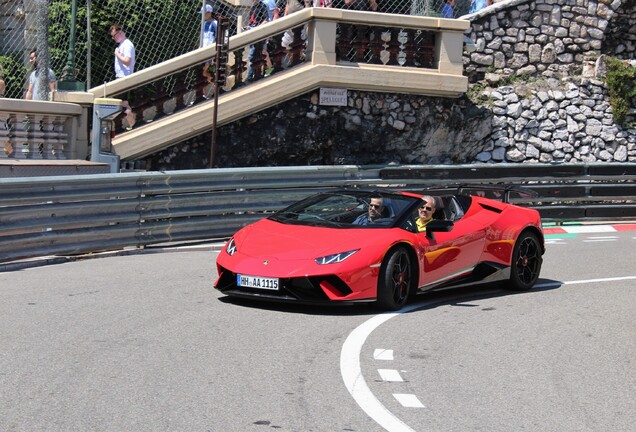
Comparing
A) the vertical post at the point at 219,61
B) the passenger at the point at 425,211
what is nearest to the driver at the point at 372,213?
the passenger at the point at 425,211

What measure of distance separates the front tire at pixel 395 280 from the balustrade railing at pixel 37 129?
7.84 m

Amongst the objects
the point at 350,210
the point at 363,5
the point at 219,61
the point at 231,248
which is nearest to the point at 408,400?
the point at 231,248

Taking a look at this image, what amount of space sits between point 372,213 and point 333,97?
9356mm

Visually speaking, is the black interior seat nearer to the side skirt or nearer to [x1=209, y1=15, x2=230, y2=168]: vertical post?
the side skirt

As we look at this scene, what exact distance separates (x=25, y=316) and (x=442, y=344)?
364 centimetres

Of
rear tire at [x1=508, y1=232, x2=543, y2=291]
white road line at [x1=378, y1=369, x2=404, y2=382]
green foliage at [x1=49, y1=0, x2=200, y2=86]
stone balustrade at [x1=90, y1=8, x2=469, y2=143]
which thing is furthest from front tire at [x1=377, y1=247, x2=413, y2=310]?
green foliage at [x1=49, y1=0, x2=200, y2=86]

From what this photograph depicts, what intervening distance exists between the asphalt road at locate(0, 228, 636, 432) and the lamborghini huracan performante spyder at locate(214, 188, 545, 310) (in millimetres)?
255

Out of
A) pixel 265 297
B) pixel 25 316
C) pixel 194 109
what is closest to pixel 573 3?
pixel 194 109

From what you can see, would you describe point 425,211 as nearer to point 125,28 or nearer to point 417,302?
point 417,302

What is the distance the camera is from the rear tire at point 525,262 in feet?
41.5

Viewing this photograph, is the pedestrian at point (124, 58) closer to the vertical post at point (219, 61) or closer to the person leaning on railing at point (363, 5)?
the vertical post at point (219, 61)

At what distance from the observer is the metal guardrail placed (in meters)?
13.5

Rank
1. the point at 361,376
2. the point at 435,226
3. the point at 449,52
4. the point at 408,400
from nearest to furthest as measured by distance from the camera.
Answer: the point at 408,400
the point at 361,376
the point at 435,226
the point at 449,52

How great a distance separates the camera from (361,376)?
8.09m
